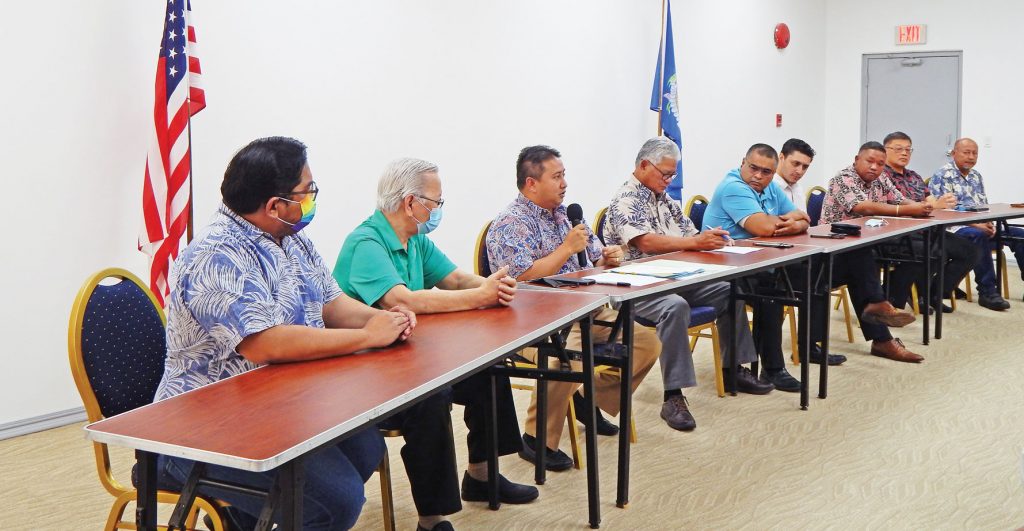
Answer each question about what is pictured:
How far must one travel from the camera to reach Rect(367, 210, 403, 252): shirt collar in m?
2.65

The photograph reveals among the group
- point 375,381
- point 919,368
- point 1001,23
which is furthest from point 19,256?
point 1001,23

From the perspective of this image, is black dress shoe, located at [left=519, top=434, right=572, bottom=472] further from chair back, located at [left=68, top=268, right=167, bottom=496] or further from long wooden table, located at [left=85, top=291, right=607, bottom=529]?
chair back, located at [left=68, top=268, right=167, bottom=496]

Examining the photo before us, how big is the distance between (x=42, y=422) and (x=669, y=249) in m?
2.71

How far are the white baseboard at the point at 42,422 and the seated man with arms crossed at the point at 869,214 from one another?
380 cm

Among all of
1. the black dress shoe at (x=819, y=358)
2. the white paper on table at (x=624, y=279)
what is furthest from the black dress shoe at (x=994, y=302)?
the white paper on table at (x=624, y=279)

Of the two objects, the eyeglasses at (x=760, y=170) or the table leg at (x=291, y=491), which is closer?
the table leg at (x=291, y=491)

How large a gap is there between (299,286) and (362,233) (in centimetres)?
49

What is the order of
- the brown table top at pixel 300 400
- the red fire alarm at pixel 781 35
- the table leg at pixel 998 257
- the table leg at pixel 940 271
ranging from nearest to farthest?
the brown table top at pixel 300 400
the table leg at pixel 940 271
the table leg at pixel 998 257
the red fire alarm at pixel 781 35

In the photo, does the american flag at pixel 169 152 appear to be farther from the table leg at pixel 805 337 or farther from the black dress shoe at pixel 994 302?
the black dress shoe at pixel 994 302

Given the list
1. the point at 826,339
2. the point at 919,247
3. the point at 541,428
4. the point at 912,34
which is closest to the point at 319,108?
the point at 541,428

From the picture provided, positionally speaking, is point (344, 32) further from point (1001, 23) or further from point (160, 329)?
point (1001, 23)

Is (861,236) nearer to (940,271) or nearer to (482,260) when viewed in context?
(940,271)

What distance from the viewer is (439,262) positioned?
293 centimetres

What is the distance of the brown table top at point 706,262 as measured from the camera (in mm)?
2869
